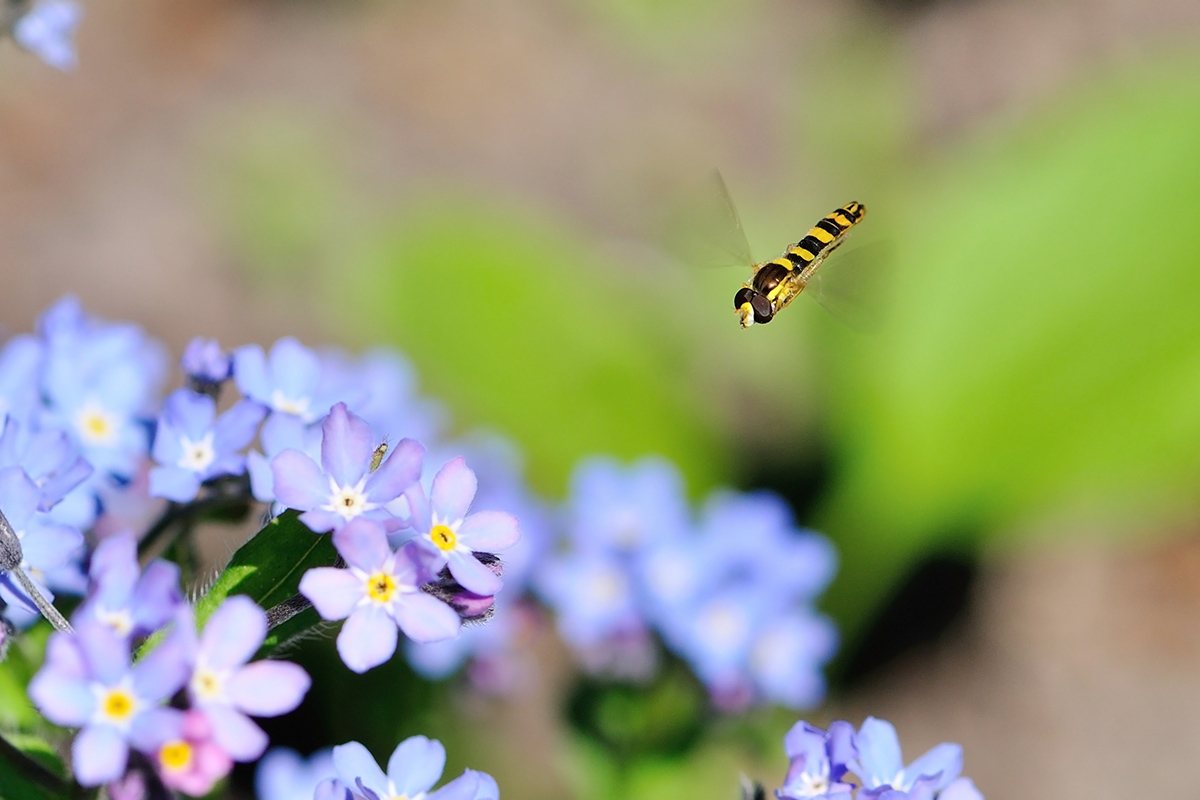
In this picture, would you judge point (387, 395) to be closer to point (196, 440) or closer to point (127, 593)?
point (196, 440)

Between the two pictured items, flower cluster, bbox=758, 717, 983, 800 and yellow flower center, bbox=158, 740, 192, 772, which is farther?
flower cluster, bbox=758, 717, 983, 800

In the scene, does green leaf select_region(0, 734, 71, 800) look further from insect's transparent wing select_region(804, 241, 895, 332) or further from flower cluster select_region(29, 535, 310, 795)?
insect's transparent wing select_region(804, 241, 895, 332)

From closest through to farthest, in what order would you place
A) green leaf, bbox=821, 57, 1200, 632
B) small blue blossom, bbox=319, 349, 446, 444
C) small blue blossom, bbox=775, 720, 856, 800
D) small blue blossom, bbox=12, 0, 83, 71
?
small blue blossom, bbox=775, 720, 856, 800, small blue blossom, bbox=12, 0, 83, 71, small blue blossom, bbox=319, 349, 446, 444, green leaf, bbox=821, 57, 1200, 632

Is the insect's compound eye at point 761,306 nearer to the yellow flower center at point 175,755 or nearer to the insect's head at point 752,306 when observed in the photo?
the insect's head at point 752,306

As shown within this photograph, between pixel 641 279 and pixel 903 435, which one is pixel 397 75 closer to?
pixel 641 279

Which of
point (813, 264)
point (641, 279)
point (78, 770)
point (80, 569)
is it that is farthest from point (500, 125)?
point (78, 770)

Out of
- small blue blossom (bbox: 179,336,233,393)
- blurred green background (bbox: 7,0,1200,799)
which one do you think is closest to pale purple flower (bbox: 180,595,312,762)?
small blue blossom (bbox: 179,336,233,393)

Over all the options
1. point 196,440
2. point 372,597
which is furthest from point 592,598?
point 372,597

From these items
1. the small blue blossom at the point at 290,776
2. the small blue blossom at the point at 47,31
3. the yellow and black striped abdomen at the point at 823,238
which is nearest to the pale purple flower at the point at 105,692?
the small blue blossom at the point at 290,776
